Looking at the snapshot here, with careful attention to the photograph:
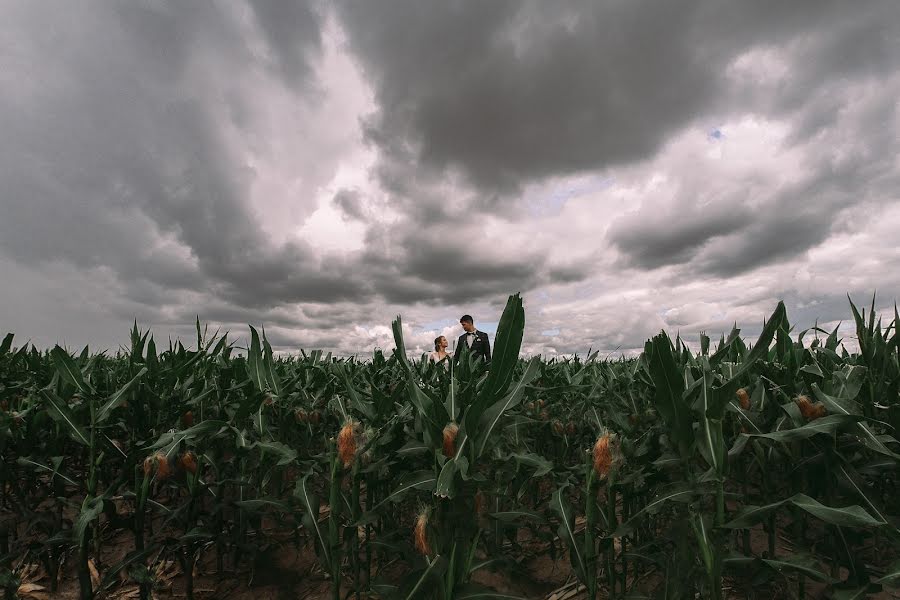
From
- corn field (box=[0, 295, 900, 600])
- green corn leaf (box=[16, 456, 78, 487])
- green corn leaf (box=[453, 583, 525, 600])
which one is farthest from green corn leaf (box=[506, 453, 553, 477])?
green corn leaf (box=[16, 456, 78, 487])

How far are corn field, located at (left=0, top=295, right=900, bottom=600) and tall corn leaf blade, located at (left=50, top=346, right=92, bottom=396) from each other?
11 mm

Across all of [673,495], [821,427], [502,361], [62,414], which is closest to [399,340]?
[502,361]

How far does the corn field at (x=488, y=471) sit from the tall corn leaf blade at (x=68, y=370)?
0.01 m

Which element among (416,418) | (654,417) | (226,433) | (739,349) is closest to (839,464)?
(654,417)

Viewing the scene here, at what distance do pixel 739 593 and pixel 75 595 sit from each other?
3.91m

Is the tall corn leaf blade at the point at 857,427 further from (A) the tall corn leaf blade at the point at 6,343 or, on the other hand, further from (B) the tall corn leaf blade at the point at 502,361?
(A) the tall corn leaf blade at the point at 6,343

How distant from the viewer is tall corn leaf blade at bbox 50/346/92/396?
7.92 ft

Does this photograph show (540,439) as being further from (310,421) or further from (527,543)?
(310,421)

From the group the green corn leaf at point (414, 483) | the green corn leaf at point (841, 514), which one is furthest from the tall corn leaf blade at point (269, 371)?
the green corn leaf at point (841, 514)

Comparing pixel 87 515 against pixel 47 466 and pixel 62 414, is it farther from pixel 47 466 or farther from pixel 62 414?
pixel 47 466

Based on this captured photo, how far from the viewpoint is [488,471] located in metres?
2.54

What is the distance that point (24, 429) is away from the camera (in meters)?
3.03

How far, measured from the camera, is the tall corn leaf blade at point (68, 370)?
241cm

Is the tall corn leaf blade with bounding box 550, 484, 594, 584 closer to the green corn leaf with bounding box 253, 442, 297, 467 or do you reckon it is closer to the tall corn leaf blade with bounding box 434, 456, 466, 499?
the tall corn leaf blade with bounding box 434, 456, 466, 499
